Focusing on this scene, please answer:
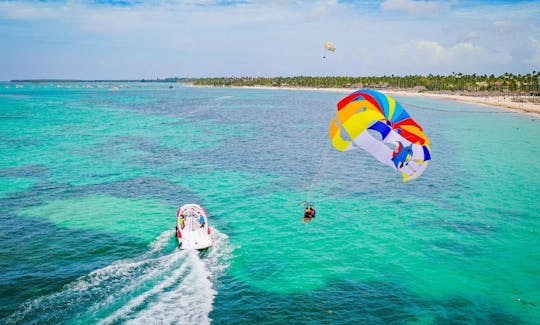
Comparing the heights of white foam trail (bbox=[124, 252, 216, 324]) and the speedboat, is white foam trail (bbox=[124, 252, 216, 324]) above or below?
below

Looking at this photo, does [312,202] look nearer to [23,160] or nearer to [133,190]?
[133,190]

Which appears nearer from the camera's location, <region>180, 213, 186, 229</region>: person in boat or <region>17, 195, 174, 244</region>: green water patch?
<region>180, 213, 186, 229</region>: person in boat

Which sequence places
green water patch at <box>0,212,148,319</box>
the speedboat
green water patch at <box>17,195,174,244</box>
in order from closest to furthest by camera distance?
green water patch at <box>0,212,148,319</box>, the speedboat, green water patch at <box>17,195,174,244</box>

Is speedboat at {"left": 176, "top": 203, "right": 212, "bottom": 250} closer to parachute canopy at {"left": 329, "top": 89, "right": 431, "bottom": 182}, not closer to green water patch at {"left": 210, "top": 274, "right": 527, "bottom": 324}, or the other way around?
green water patch at {"left": 210, "top": 274, "right": 527, "bottom": 324}

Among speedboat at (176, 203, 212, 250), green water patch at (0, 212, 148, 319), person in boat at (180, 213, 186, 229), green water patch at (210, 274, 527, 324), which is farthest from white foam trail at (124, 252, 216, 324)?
green water patch at (0, 212, 148, 319)

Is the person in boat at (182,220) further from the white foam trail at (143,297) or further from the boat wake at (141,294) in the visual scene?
the white foam trail at (143,297)

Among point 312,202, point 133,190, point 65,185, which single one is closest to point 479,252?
point 312,202

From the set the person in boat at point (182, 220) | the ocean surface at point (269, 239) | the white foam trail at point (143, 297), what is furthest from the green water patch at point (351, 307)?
the person in boat at point (182, 220)

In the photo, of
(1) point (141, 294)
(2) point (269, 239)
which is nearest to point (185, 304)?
(1) point (141, 294)
